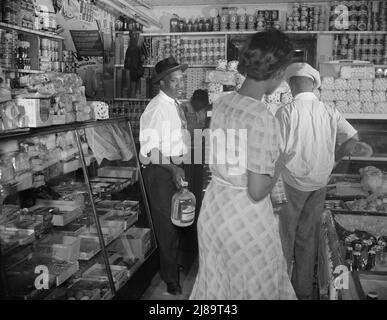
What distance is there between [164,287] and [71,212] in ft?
3.83

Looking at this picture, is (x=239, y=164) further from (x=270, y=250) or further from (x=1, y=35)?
(x=1, y=35)

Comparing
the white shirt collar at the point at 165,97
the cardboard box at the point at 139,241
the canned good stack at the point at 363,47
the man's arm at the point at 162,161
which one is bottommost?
the cardboard box at the point at 139,241

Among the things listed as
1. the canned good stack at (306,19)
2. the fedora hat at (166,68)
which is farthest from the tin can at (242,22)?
the fedora hat at (166,68)

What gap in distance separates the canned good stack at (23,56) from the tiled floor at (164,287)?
9.98ft

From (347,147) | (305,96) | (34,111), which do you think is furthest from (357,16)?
(34,111)

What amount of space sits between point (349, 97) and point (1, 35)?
3.57 m

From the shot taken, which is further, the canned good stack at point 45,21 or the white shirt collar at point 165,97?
the canned good stack at point 45,21

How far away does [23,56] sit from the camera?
17.4 ft

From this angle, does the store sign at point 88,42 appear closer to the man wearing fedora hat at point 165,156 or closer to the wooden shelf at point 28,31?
the wooden shelf at point 28,31

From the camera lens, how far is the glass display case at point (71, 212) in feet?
7.78

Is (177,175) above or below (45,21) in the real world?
below

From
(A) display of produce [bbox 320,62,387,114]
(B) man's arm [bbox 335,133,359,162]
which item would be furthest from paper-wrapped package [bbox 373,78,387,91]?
(B) man's arm [bbox 335,133,359,162]

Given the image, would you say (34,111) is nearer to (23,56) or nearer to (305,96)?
(305,96)

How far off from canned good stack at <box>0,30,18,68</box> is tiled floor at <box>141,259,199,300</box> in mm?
2875
